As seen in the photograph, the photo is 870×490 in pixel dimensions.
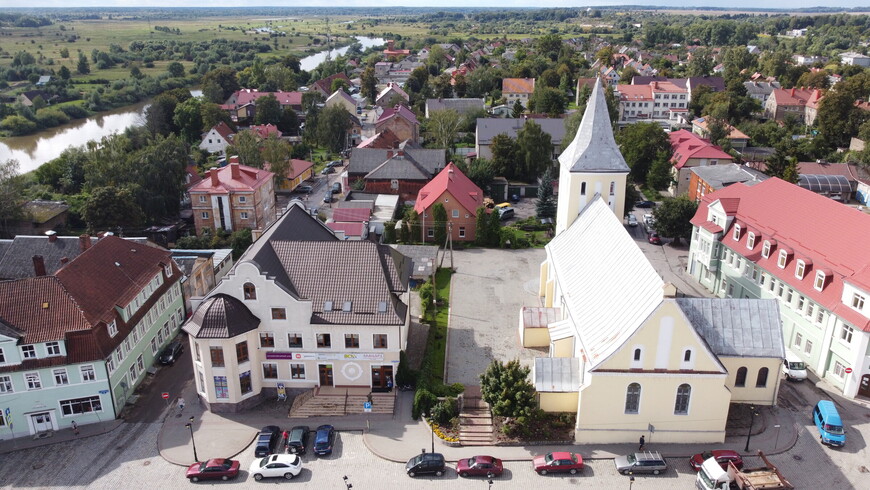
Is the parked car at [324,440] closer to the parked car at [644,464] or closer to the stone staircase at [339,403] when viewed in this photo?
the stone staircase at [339,403]

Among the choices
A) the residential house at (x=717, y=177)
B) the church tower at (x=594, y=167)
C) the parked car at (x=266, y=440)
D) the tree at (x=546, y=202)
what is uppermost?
the church tower at (x=594, y=167)

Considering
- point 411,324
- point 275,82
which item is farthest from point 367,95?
point 411,324

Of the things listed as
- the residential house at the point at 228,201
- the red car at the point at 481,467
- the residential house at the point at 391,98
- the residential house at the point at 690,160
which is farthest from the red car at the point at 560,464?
the residential house at the point at 391,98

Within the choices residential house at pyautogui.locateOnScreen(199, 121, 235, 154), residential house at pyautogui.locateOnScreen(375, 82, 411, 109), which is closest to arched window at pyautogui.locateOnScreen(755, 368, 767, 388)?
residential house at pyautogui.locateOnScreen(199, 121, 235, 154)

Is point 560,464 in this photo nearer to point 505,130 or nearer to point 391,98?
point 505,130

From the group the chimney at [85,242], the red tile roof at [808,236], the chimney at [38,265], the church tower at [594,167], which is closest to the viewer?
the red tile roof at [808,236]

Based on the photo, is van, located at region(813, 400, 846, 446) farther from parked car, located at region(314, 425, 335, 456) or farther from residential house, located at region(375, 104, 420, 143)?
residential house, located at region(375, 104, 420, 143)

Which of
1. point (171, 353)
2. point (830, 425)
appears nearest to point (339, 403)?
point (171, 353)
